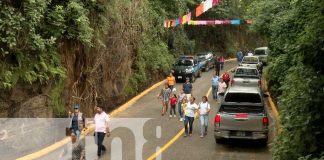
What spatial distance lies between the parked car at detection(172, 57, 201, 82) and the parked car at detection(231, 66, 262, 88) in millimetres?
5462

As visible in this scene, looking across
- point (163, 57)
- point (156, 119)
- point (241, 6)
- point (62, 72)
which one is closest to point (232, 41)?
point (241, 6)

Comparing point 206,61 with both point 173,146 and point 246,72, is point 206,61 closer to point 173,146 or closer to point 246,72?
point 246,72

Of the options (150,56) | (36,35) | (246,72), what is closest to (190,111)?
(36,35)

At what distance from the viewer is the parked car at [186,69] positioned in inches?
1366

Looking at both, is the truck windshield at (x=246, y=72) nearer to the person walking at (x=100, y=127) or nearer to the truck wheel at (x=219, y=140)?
the truck wheel at (x=219, y=140)

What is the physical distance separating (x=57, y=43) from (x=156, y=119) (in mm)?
5892

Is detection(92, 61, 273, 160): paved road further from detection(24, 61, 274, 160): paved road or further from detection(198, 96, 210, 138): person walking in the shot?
detection(198, 96, 210, 138): person walking

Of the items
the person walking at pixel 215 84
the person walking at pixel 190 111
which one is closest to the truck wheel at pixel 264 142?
the person walking at pixel 190 111

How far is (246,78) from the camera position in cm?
2748

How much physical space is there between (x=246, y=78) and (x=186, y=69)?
7.91 m

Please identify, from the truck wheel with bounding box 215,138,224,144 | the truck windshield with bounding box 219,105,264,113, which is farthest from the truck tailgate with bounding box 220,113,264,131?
the truck wheel with bounding box 215,138,224,144

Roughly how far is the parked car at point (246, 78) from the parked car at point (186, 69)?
5462 mm

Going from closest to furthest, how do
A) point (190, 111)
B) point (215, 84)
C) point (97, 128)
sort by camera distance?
point (97, 128), point (190, 111), point (215, 84)

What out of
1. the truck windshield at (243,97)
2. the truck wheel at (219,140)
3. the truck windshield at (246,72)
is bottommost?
the truck wheel at (219,140)
